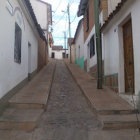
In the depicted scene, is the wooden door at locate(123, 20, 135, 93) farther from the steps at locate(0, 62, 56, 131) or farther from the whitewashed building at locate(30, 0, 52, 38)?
the whitewashed building at locate(30, 0, 52, 38)

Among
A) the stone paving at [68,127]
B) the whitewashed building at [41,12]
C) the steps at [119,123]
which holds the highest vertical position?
the whitewashed building at [41,12]

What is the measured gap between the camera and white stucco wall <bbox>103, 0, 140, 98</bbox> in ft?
17.4

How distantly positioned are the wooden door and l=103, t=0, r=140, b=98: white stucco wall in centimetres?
14

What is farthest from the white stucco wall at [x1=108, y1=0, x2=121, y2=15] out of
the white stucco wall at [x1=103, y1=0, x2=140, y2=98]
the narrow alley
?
the white stucco wall at [x1=103, y1=0, x2=140, y2=98]

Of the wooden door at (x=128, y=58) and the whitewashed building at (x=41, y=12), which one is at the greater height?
the whitewashed building at (x=41, y=12)

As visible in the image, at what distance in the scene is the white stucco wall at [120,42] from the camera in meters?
5.31

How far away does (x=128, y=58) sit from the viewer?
652cm

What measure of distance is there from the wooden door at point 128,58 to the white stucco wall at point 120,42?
0.14 m

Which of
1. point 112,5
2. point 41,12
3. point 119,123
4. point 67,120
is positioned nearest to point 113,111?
point 119,123

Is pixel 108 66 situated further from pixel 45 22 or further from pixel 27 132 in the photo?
pixel 45 22

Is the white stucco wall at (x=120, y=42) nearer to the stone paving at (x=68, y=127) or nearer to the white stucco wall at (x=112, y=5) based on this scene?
the white stucco wall at (x=112, y=5)

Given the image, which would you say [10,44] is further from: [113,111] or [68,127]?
[113,111]

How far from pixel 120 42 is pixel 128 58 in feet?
2.30

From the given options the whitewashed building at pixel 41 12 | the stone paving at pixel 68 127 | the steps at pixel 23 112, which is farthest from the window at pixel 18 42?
the whitewashed building at pixel 41 12
